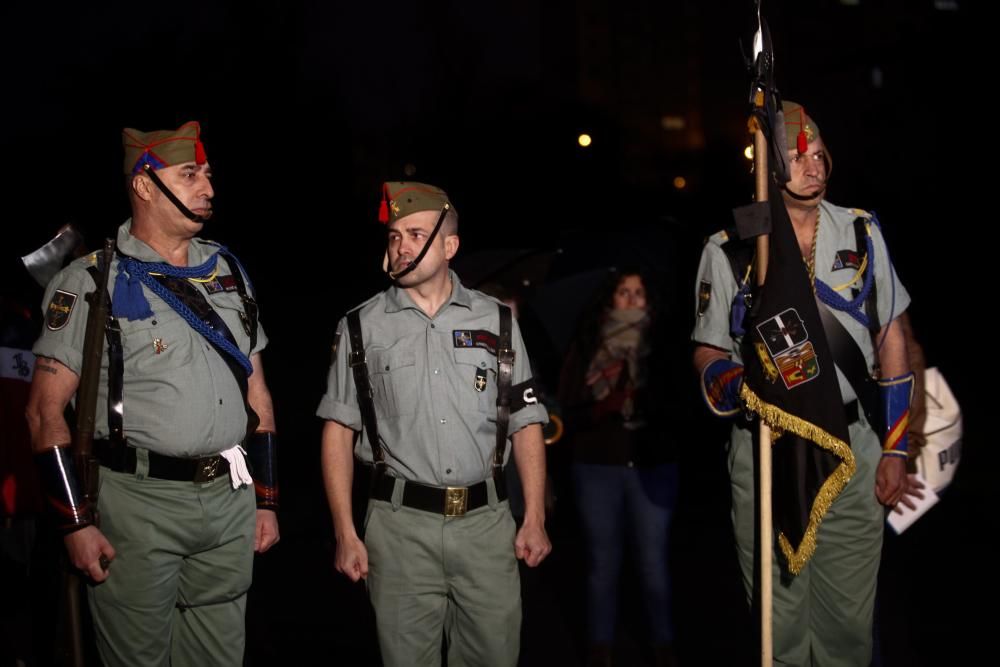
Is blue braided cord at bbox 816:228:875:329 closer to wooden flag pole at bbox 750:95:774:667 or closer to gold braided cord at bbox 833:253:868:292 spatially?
gold braided cord at bbox 833:253:868:292

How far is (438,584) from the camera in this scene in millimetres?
4422

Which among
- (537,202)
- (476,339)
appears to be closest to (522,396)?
(476,339)

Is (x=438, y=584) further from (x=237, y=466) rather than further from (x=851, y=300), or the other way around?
(x=851, y=300)

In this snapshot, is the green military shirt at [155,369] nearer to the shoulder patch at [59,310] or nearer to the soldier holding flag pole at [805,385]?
the shoulder patch at [59,310]

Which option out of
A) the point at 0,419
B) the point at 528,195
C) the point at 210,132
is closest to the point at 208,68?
the point at 210,132

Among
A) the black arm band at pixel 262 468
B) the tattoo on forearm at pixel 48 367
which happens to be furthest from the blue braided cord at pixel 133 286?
the black arm band at pixel 262 468

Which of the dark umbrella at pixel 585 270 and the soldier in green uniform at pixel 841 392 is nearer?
the soldier in green uniform at pixel 841 392

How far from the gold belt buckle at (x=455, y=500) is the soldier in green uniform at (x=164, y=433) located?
781 millimetres

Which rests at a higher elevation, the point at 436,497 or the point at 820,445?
the point at 820,445

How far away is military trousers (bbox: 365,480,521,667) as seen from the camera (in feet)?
14.4

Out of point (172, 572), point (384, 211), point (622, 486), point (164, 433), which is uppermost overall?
point (384, 211)

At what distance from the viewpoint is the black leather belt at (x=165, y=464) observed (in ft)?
14.0

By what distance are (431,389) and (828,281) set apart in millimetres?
1685

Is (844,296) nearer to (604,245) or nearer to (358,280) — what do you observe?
(604,245)
